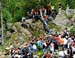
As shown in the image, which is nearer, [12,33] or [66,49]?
[66,49]

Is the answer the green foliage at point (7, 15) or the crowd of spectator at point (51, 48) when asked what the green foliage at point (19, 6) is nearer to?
the green foliage at point (7, 15)

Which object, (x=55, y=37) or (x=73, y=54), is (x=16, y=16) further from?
(x=73, y=54)

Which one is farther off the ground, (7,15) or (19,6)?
(19,6)

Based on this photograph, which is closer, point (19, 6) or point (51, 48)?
point (51, 48)

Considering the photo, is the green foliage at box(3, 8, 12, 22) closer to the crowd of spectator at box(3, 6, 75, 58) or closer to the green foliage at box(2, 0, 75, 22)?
the green foliage at box(2, 0, 75, 22)

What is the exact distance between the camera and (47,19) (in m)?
41.5

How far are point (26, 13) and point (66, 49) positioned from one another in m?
16.2

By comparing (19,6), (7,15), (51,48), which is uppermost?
(19,6)

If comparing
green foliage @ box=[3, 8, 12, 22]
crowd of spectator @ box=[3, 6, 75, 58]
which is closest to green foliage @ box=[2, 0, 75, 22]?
green foliage @ box=[3, 8, 12, 22]

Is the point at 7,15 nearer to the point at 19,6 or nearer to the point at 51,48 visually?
the point at 19,6

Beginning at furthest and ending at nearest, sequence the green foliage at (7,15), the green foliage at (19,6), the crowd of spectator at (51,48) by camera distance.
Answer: the green foliage at (7,15), the green foliage at (19,6), the crowd of spectator at (51,48)

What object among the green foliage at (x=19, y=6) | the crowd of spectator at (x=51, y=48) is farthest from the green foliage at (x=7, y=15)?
the crowd of spectator at (x=51, y=48)

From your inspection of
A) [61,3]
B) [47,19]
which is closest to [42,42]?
[47,19]

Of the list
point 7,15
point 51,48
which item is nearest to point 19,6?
point 7,15
